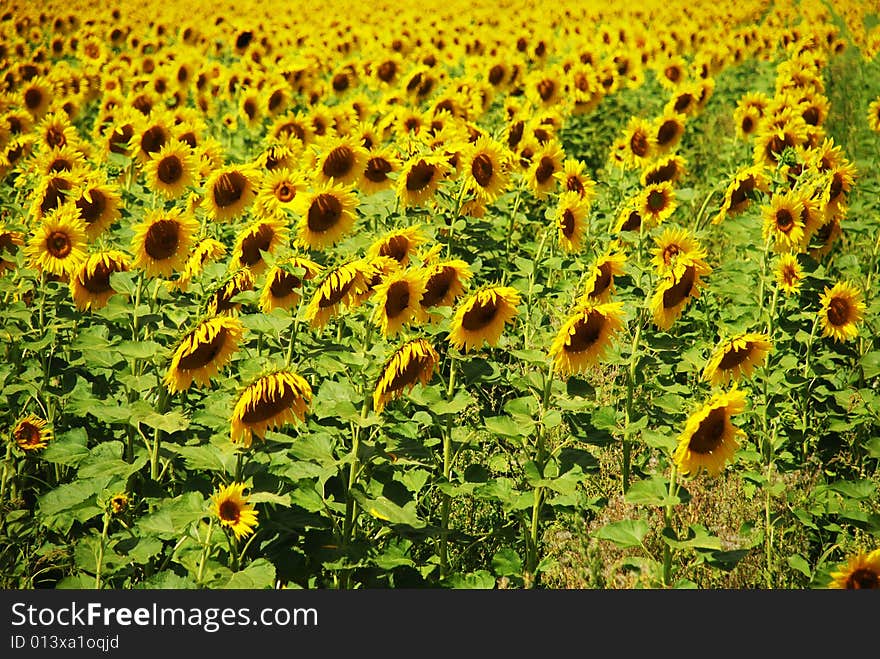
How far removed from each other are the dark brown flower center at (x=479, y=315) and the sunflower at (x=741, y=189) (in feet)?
6.93

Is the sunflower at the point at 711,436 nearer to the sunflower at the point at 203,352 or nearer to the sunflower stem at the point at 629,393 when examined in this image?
the sunflower stem at the point at 629,393

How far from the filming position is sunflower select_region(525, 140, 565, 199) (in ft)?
17.4

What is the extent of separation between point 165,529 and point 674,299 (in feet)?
6.91

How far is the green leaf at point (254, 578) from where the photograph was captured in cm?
269

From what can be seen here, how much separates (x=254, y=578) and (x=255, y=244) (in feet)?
5.08

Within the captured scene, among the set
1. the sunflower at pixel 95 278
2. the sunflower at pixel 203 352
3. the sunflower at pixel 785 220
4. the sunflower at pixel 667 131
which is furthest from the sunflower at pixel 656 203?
the sunflower at pixel 95 278

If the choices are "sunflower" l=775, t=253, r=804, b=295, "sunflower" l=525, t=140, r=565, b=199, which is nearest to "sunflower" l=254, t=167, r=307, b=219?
"sunflower" l=525, t=140, r=565, b=199

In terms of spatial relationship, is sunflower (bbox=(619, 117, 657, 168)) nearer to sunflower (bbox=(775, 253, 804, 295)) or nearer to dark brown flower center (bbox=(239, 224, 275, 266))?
sunflower (bbox=(775, 253, 804, 295))

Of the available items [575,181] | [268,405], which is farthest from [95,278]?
[575,181]

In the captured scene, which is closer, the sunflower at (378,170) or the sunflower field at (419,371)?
the sunflower field at (419,371)

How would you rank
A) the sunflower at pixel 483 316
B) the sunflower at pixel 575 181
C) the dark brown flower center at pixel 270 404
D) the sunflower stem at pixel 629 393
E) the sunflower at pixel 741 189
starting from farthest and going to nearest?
the sunflower at pixel 575 181 → the sunflower at pixel 741 189 → the sunflower stem at pixel 629 393 → the sunflower at pixel 483 316 → the dark brown flower center at pixel 270 404

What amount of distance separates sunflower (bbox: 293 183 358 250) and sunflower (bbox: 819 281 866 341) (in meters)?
2.32

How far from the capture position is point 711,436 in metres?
3.00

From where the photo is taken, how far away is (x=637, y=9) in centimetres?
1783
